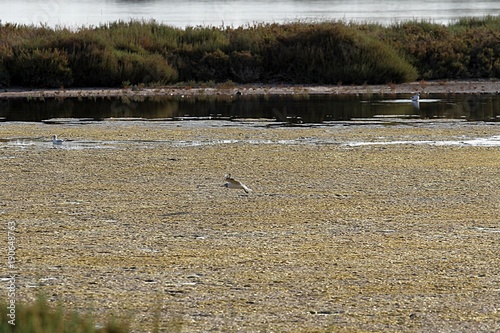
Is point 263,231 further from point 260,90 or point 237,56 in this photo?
point 237,56

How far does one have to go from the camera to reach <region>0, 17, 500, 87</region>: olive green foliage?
102ft

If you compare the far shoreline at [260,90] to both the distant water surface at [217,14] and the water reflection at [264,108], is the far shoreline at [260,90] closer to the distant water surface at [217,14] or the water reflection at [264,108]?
the water reflection at [264,108]

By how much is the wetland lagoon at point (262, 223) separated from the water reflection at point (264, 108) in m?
1.88

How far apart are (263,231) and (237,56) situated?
72.0ft

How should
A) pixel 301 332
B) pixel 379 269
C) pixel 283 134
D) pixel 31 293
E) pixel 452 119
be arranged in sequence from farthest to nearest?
1. pixel 452 119
2. pixel 283 134
3. pixel 379 269
4. pixel 31 293
5. pixel 301 332

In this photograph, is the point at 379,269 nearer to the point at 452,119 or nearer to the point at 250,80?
the point at 452,119

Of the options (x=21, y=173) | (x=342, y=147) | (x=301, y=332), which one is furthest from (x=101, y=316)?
(x=342, y=147)

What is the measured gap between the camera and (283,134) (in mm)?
19547

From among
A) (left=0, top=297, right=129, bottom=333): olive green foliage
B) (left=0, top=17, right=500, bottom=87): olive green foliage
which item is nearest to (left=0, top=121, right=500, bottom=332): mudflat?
(left=0, top=297, right=129, bottom=333): olive green foliage

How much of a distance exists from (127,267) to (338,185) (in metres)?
5.04

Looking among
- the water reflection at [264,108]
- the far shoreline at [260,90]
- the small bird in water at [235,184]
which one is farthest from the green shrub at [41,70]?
the small bird in water at [235,184]

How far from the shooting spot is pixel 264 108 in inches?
989

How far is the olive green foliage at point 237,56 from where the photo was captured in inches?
1219

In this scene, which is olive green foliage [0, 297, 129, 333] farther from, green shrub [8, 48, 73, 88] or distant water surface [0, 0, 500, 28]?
distant water surface [0, 0, 500, 28]
